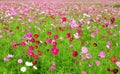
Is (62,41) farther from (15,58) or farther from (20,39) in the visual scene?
(15,58)

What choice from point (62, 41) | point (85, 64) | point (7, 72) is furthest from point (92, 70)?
point (62, 41)

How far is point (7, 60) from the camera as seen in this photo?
4695 millimetres

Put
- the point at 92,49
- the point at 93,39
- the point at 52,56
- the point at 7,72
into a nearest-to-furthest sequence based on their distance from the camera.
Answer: the point at 7,72
the point at 52,56
the point at 92,49
the point at 93,39

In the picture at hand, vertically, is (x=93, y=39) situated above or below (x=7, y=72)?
below

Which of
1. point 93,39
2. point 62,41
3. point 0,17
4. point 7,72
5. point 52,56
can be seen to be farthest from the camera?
point 0,17

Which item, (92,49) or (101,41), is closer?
(92,49)

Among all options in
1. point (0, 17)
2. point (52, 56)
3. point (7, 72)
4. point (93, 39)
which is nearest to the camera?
point (7, 72)

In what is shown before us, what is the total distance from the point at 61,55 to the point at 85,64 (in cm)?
68

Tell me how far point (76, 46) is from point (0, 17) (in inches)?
175

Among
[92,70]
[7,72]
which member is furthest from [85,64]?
[7,72]

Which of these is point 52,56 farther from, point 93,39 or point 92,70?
point 93,39

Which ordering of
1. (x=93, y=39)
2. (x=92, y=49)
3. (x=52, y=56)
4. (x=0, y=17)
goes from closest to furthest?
1. (x=52, y=56)
2. (x=92, y=49)
3. (x=93, y=39)
4. (x=0, y=17)

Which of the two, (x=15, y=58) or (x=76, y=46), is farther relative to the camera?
(x=76, y=46)

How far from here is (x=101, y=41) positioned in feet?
20.9
